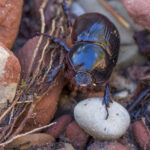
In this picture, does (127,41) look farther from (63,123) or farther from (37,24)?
(63,123)

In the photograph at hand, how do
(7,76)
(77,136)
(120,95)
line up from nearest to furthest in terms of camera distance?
(7,76) < (77,136) < (120,95)

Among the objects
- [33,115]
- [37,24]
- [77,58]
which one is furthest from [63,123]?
[37,24]

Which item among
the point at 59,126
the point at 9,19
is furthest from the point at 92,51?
the point at 9,19

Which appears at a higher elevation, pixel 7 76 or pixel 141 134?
pixel 7 76

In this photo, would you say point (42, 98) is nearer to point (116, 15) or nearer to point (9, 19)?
point (9, 19)

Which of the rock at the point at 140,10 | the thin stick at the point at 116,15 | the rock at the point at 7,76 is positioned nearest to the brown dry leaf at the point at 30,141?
the rock at the point at 7,76

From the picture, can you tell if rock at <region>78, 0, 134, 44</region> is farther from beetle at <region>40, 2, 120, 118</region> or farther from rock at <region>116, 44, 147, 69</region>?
beetle at <region>40, 2, 120, 118</region>

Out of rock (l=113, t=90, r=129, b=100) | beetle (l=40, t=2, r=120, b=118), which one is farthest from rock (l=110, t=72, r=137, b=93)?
A: beetle (l=40, t=2, r=120, b=118)
